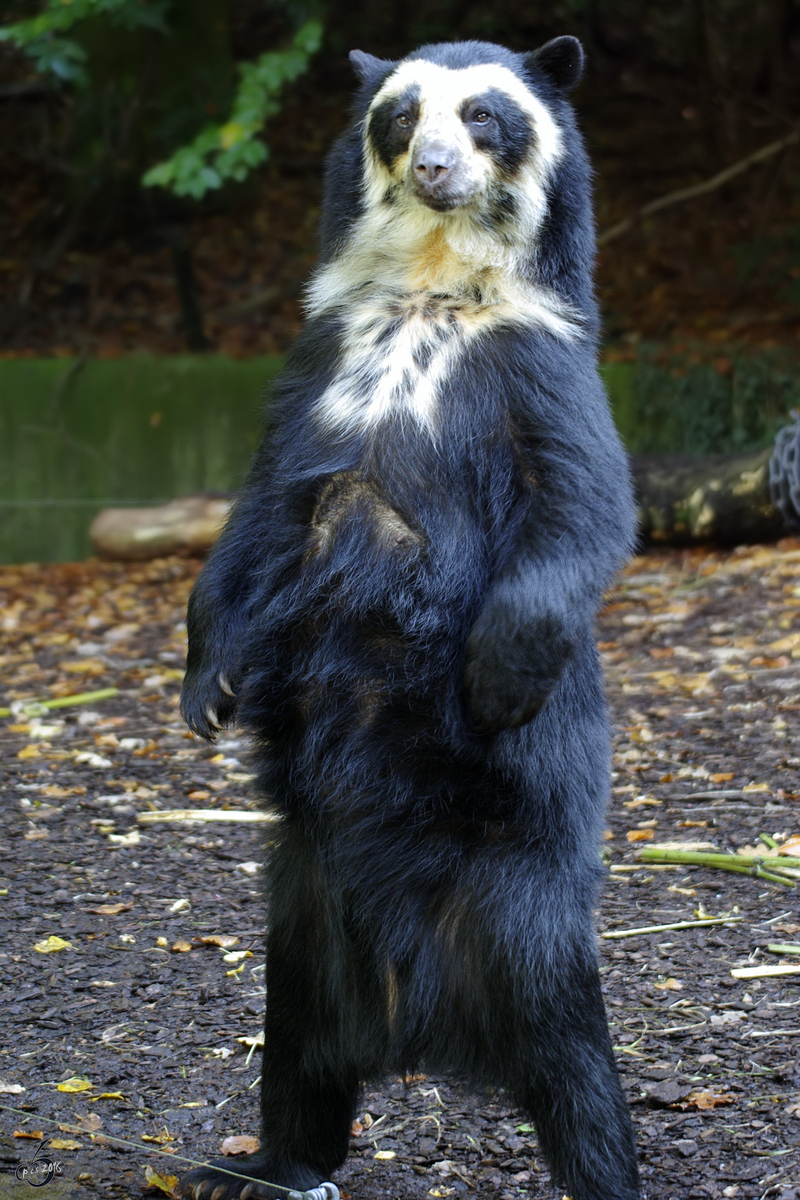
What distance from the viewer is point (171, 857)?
4449 mm

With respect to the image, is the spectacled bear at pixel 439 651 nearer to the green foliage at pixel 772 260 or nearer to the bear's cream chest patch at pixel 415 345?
the bear's cream chest patch at pixel 415 345

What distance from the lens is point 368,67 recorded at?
9.87 feet

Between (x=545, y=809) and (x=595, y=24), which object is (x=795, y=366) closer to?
(x=595, y=24)

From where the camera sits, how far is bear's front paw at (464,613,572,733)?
7.82 feet

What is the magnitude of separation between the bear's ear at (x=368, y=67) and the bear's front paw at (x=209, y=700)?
1.40 m

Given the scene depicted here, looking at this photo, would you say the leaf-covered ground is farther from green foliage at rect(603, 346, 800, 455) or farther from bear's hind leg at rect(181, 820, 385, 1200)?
green foliage at rect(603, 346, 800, 455)

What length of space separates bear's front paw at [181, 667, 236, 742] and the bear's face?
3.58 feet

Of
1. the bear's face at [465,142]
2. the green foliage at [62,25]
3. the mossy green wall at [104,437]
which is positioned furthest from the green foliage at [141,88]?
the bear's face at [465,142]

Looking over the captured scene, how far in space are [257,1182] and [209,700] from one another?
1.03 m

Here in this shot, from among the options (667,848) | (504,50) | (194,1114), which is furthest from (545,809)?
(667,848)

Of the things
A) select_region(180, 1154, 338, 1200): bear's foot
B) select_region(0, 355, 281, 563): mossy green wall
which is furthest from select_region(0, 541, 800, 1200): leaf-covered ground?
select_region(0, 355, 281, 563): mossy green wall

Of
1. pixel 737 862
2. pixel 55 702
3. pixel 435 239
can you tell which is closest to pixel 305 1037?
pixel 435 239

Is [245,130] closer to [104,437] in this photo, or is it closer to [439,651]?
[104,437]

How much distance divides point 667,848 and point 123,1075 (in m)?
1.98
